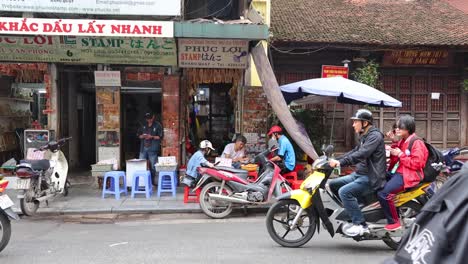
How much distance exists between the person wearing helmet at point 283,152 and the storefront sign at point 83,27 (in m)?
3.04

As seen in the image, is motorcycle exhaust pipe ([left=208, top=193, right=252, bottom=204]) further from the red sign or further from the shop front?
the red sign

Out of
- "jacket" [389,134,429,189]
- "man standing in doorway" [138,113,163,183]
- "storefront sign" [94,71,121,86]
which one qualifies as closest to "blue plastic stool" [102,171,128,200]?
"man standing in doorway" [138,113,163,183]

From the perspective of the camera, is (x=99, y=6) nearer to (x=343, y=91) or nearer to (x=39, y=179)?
(x=39, y=179)

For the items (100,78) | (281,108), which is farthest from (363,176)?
(100,78)

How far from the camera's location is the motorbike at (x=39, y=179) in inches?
312

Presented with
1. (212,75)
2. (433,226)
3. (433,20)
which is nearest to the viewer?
(433,226)

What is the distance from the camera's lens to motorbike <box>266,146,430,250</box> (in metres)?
5.80

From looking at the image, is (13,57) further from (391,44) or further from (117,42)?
(391,44)

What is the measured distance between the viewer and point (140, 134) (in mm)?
11492

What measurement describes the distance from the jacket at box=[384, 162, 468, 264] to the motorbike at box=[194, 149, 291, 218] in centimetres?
622

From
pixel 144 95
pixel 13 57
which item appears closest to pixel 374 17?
pixel 144 95

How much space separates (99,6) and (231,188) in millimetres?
5348

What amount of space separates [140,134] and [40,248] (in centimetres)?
565

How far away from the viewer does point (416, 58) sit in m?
13.9
